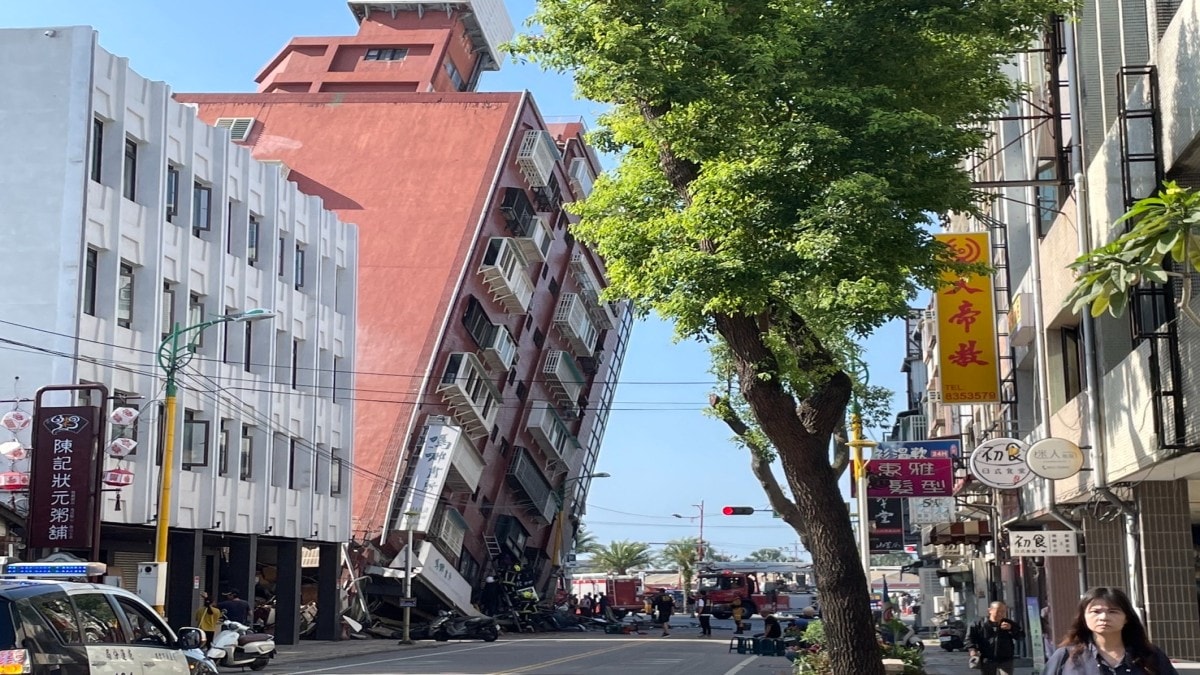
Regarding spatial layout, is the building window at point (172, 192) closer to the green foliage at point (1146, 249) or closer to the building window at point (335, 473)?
the building window at point (335, 473)

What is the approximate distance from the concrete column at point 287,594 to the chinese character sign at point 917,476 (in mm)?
18901

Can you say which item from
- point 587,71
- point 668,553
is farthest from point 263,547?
point 668,553

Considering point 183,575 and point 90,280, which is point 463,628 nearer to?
point 183,575

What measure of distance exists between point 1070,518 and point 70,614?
1710cm

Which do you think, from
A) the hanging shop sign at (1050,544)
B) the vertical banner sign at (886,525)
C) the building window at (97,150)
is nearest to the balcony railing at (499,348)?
the vertical banner sign at (886,525)

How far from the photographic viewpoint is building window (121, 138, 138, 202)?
33062 millimetres

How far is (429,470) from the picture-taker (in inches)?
1992

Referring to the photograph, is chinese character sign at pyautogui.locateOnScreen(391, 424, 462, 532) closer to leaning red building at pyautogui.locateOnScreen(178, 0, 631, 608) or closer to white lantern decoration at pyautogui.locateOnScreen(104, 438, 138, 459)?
leaning red building at pyautogui.locateOnScreen(178, 0, 631, 608)

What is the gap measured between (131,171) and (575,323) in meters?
35.0

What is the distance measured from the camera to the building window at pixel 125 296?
32.6 metres

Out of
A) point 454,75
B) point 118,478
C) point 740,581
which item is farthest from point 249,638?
point 740,581

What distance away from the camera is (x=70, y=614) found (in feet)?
36.0

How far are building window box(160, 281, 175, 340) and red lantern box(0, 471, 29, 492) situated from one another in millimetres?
6614

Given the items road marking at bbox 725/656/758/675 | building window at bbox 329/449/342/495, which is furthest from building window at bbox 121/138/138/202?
road marking at bbox 725/656/758/675
